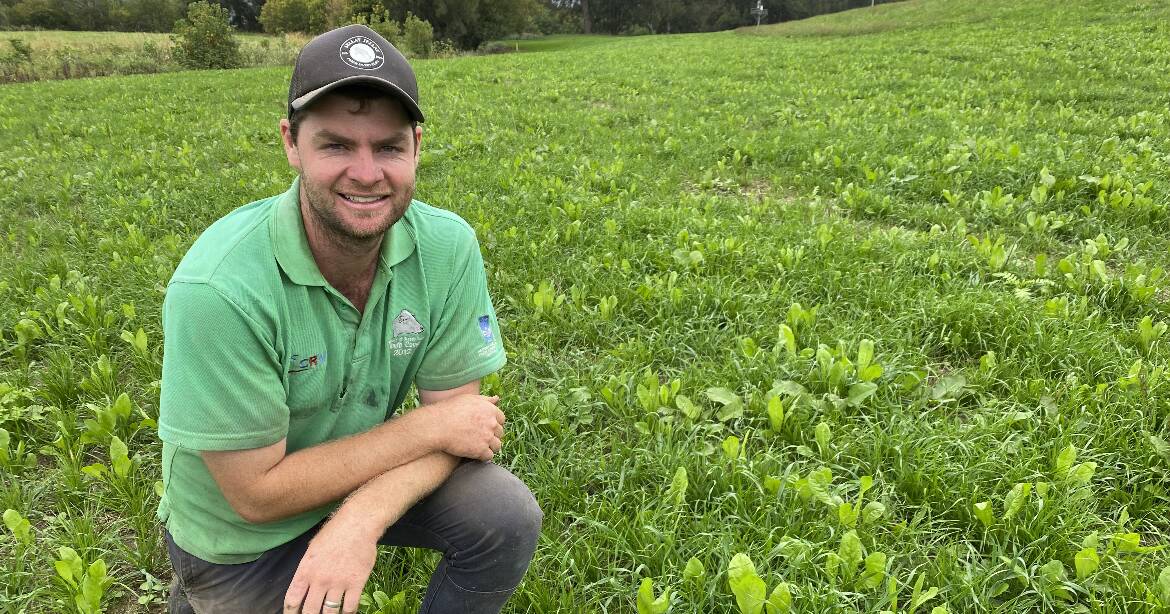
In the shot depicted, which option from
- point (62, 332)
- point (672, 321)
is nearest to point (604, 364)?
point (672, 321)

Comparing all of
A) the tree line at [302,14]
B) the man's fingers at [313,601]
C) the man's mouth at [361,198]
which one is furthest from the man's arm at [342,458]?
the tree line at [302,14]

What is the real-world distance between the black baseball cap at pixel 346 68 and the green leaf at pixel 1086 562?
8.85 ft

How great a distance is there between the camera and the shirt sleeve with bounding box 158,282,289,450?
1.64 m

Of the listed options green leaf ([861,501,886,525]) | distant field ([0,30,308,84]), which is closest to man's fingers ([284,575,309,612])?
green leaf ([861,501,886,525])

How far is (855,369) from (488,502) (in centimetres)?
223

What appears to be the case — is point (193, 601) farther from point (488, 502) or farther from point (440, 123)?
point (440, 123)

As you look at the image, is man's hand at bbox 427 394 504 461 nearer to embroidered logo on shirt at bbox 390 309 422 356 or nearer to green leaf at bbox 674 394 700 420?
embroidered logo on shirt at bbox 390 309 422 356

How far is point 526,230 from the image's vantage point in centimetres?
543

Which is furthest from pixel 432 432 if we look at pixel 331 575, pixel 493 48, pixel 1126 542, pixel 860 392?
pixel 493 48

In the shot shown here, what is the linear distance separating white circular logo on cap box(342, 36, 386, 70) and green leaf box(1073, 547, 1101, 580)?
9.27ft

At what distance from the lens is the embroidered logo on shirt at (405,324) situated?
6.86ft

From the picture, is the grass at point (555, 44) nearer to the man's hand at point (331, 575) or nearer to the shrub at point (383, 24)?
the shrub at point (383, 24)

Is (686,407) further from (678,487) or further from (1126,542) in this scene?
(1126,542)

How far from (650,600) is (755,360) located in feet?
5.60
